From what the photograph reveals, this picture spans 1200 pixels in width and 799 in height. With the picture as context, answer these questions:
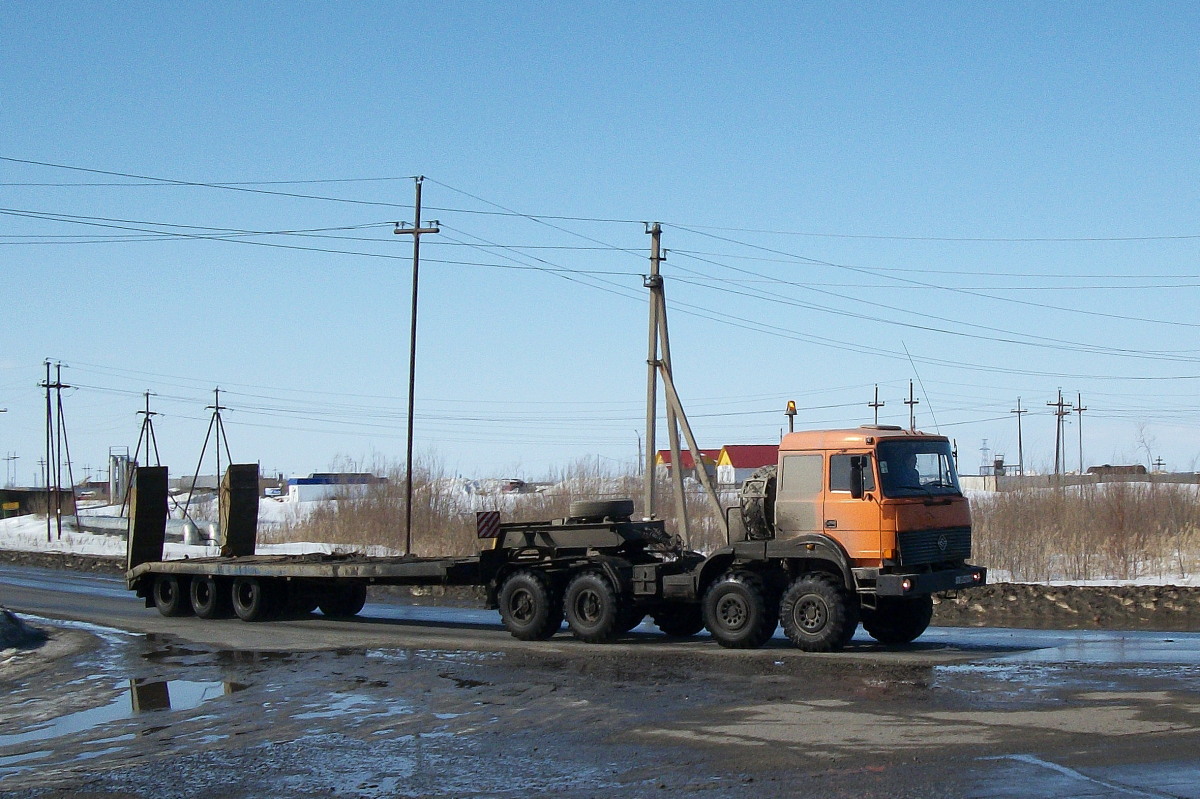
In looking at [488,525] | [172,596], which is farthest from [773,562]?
[172,596]

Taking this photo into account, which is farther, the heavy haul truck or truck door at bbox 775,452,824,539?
truck door at bbox 775,452,824,539

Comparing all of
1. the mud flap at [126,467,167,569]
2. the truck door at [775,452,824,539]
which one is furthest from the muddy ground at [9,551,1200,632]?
the mud flap at [126,467,167,569]

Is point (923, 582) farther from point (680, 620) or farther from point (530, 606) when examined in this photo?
point (530, 606)

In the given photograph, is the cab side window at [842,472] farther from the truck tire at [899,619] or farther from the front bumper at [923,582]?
the truck tire at [899,619]

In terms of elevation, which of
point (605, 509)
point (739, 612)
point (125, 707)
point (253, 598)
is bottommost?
point (125, 707)

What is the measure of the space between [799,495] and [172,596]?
38.8ft

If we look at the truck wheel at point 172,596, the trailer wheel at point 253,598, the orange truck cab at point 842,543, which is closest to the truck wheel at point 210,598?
the truck wheel at point 172,596

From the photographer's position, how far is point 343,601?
2058cm

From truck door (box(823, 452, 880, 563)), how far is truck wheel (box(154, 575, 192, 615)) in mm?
11961

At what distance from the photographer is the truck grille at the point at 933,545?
14.1m

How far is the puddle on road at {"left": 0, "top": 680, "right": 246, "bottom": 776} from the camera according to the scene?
10.3 meters

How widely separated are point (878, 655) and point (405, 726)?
6.11 m

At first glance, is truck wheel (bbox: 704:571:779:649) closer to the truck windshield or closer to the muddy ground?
the truck windshield

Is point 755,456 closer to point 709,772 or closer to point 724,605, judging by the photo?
point 724,605
